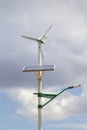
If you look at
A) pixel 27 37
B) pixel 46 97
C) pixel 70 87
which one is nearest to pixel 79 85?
pixel 70 87

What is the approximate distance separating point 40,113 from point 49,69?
52.8 ft

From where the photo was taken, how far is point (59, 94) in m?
185

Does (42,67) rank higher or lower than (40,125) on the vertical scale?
higher

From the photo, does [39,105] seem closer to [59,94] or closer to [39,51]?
[59,94]

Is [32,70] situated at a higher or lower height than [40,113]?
higher

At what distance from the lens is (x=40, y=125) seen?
178 meters

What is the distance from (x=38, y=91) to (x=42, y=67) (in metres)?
8.93

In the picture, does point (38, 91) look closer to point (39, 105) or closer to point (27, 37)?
point (39, 105)

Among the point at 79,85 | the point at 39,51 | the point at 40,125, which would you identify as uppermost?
the point at 39,51

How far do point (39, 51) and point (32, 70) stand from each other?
10514 millimetres

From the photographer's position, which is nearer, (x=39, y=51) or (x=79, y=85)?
(x=79, y=85)

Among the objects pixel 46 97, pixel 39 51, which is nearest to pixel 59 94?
pixel 46 97

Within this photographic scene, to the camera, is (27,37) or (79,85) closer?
(79,85)

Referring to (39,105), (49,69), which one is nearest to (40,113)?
(39,105)
